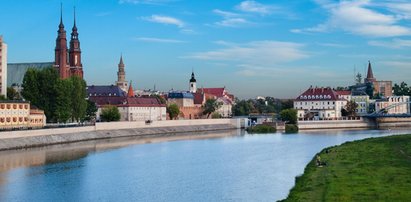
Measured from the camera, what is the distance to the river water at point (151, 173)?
3114cm

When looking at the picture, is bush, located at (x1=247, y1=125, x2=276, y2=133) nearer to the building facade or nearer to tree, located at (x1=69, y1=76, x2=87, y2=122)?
tree, located at (x1=69, y1=76, x2=87, y2=122)

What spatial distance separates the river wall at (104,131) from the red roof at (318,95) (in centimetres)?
2327

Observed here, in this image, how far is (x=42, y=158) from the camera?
163 ft

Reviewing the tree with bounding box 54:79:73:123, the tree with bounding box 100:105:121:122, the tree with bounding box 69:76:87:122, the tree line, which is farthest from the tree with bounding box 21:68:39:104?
the tree with bounding box 100:105:121:122

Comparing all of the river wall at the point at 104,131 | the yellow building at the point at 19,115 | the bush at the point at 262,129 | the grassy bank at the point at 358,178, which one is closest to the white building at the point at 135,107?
the river wall at the point at 104,131

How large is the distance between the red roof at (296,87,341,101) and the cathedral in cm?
4862

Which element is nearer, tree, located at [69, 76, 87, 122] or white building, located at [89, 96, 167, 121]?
tree, located at [69, 76, 87, 122]

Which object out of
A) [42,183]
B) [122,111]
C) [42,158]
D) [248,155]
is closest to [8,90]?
[122,111]

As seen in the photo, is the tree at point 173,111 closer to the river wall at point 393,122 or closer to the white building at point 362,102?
the river wall at point 393,122

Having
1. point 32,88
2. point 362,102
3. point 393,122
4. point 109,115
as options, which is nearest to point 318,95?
point 393,122

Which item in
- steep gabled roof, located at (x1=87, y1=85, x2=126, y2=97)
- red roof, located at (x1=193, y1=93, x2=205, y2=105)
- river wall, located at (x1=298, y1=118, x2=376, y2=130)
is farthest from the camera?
red roof, located at (x1=193, y1=93, x2=205, y2=105)

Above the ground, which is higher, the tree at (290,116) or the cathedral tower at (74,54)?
the cathedral tower at (74,54)

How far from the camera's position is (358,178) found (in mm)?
30109

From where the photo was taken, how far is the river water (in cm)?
3114
